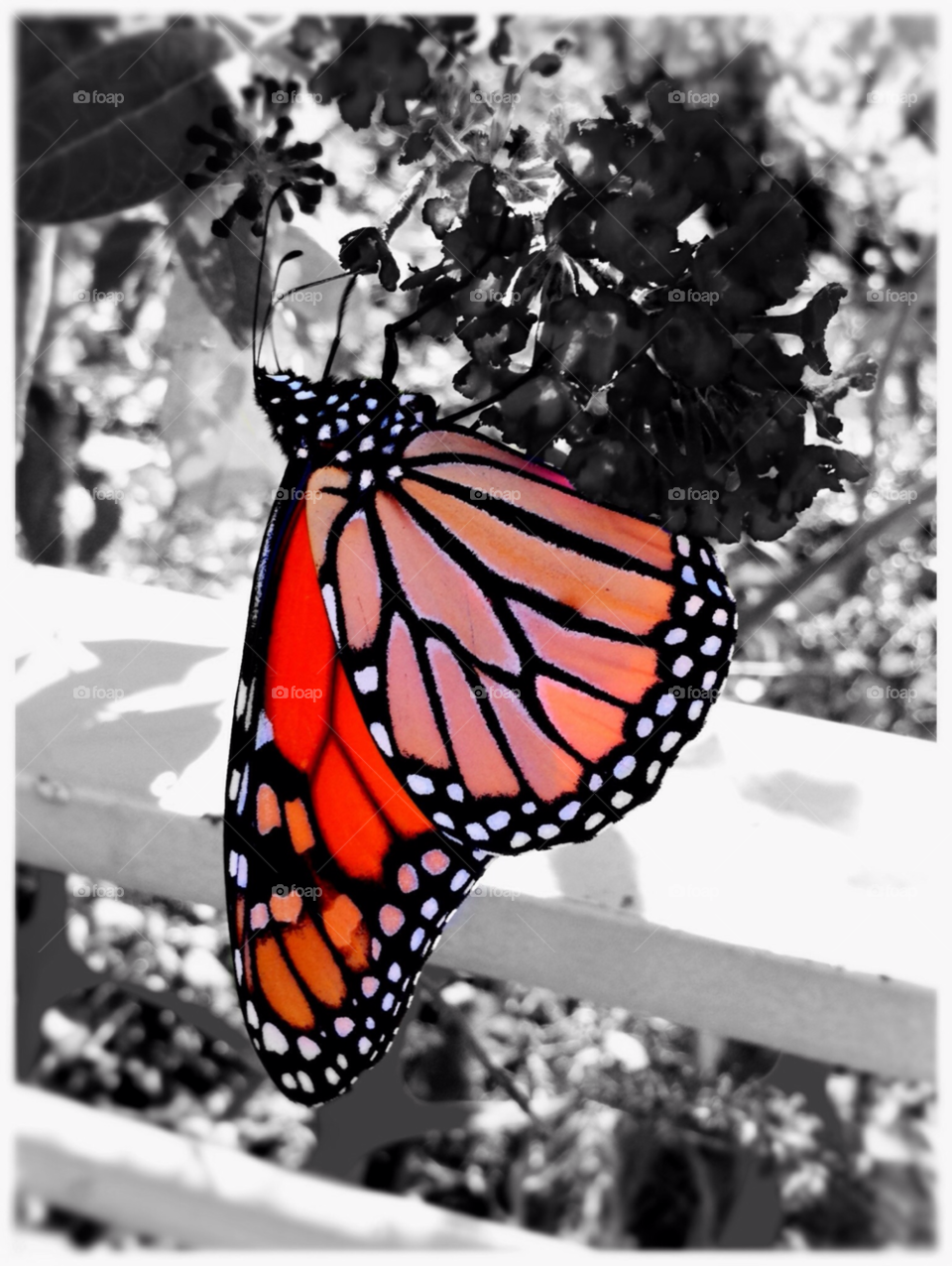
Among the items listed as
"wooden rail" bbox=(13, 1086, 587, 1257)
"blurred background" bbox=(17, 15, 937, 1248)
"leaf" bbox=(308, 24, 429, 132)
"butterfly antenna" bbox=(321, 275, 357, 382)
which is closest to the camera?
"leaf" bbox=(308, 24, 429, 132)

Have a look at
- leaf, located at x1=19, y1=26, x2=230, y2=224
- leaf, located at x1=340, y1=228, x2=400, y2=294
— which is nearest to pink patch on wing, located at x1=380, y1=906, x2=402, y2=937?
leaf, located at x1=340, y1=228, x2=400, y2=294

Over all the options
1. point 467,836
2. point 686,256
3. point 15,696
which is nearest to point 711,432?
point 686,256

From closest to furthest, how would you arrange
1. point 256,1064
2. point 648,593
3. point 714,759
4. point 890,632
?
point 648,593
point 714,759
point 256,1064
point 890,632

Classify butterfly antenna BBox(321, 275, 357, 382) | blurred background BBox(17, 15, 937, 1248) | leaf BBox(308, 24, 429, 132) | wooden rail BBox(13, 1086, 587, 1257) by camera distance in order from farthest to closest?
1. wooden rail BBox(13, 1086, 587, 1257)
2. blurred background BBox(17, 15, 937, 1248)
3. butterfly antenna BBox(321, 275, 357, 382)
4. leaf BBox(308, 24, 429, 132)

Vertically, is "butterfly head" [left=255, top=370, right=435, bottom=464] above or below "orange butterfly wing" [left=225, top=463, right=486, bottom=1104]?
above

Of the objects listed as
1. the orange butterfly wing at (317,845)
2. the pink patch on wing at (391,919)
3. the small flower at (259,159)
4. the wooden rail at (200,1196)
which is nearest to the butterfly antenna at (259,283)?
the small flower at (259,159)

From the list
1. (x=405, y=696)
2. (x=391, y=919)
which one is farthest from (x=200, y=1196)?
(x=405, y=696)

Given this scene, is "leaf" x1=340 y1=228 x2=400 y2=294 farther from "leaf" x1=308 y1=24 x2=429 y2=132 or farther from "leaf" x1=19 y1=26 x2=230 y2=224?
"leaf" x1=19 y1=26 x2=230 y2=224

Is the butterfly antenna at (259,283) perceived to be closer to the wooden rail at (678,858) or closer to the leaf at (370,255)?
the leaf at (370,255)

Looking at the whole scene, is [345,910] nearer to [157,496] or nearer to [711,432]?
[711,432]
